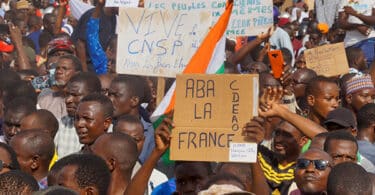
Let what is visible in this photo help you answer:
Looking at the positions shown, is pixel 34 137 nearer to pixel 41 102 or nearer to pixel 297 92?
pixel 41 102

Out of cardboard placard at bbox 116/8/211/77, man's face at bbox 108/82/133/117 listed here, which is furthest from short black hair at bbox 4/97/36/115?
cardboard placard at bbox 116/8/211/77

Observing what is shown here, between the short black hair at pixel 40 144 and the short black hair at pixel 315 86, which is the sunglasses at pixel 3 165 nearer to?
the short black hair at pixel 40 144

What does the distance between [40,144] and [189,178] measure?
1.34 meters

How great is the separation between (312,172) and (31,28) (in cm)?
1113

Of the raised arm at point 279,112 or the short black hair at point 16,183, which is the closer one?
the short black hair at point 16,183

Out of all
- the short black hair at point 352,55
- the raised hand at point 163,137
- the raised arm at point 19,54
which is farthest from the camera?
the raised arm at point 19,54

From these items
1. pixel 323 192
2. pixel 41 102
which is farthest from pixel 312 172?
pixel 41 102

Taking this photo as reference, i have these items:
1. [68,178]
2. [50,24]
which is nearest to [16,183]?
[68,178]

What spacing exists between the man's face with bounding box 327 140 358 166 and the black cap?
837 mm

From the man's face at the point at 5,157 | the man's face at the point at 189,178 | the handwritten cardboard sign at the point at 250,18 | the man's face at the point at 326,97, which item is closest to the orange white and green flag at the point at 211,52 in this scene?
the man's face at the point at 189,178

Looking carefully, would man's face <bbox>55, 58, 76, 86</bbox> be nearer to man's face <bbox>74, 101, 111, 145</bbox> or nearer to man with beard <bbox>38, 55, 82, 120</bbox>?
man with beard <bbox>38, 55, 82, 120</bbox>

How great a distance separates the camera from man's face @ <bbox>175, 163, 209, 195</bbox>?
6.73 metres

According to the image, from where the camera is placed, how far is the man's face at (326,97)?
8.72 meters

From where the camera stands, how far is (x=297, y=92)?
10.5 meters
